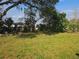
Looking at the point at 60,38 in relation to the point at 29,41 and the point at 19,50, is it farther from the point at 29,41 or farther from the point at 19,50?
the point at 19,50

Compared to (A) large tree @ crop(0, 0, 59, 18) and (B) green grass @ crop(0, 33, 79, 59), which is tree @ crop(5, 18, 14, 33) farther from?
(B) green grass @ crop(0, 33, 79, 59)

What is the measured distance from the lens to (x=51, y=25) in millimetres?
24906

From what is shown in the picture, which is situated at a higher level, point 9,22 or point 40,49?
point 9,22

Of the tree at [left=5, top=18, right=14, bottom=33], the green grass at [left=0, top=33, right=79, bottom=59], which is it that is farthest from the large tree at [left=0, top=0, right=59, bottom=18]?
the green grass at [left=0, top=33, right=79, bottom=59]

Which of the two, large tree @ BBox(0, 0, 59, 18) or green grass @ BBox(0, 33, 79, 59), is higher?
large tree @ BBox(0, 0, 59, 18)

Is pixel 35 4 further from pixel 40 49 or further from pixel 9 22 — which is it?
pixel 40 49

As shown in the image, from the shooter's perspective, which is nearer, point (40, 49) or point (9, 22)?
point (40, 49)

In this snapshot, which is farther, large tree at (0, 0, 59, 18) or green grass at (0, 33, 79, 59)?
large tree at (0, 0, 59, 18)

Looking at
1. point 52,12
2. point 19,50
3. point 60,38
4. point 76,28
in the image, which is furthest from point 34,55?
point 76,28

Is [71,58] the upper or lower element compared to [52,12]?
lower

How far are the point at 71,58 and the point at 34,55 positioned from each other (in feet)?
7.13

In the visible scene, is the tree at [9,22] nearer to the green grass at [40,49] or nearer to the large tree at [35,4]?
the large tree at [35,4]

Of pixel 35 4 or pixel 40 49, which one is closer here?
pixel 40 49

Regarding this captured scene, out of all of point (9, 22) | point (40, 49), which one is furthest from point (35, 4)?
point (40, 49)
